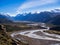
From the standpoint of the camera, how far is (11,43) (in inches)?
1690

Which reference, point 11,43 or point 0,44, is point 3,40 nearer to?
point 11,43

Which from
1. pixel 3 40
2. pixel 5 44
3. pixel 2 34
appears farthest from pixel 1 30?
pixel 5 44

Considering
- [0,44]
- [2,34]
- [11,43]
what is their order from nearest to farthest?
1. [0,44]
2. [11,43]
3. [2,34]

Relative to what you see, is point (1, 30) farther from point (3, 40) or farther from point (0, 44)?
point (0, 44)

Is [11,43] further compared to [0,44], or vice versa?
[11,43]

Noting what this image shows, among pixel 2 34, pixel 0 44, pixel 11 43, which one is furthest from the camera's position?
pixel 2 34

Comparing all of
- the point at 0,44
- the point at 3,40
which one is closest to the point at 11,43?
the point at 3,40

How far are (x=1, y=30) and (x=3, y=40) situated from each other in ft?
27.1

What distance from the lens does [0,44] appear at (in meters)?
38.2

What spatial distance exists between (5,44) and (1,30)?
11.5m

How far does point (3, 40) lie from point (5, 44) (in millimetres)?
3299

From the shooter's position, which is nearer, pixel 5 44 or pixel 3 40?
pixel 5 44

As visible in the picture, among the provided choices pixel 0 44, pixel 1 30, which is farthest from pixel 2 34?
pixel 0 44

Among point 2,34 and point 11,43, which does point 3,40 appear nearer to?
point 11,43
